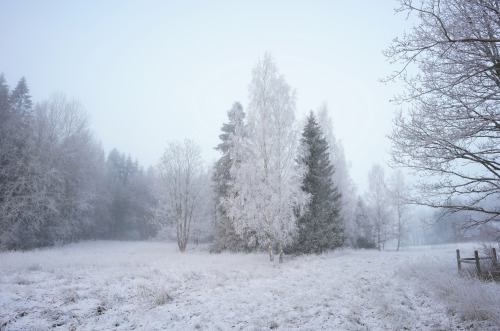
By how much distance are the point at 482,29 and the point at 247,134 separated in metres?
12.0

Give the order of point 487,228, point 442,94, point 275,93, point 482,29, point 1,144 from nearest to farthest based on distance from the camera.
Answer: point 482,29
point 442,94
point 487,228
point 275,93
point 1,144

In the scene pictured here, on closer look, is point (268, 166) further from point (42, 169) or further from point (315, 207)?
point (42, 169)

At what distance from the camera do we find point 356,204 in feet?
94.0

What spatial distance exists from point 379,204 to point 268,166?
820 inches

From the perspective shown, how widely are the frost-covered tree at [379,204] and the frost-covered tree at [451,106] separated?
24.5 metres

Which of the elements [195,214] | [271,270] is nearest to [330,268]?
[271,270]

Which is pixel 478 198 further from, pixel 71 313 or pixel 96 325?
pixel 71 313

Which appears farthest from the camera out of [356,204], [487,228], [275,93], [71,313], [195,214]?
[356,204]

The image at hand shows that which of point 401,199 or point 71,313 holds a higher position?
point 401,199

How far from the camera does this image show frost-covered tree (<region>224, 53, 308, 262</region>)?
13.2 metres

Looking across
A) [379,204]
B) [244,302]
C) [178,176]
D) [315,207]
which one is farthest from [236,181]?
[379,204]

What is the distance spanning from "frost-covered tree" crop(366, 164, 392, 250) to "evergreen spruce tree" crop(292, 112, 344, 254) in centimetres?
1241

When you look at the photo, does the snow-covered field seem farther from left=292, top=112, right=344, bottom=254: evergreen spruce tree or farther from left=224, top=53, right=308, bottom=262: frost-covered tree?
left=292, top=112, right=344, bottom=254: evergreen spruce tree

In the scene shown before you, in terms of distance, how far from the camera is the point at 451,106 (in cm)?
455
